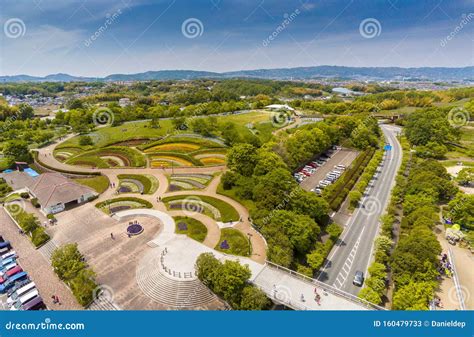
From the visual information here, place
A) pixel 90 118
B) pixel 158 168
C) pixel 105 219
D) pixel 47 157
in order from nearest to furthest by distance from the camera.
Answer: pixel 105 219, pixel 158 168, pixel 47 157, pixel 90 118

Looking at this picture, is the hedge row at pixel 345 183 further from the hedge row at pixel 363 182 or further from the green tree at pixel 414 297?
the green tree at pixel 414 297

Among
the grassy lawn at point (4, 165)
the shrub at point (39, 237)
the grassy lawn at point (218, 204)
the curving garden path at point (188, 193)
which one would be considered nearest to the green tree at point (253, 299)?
the curving garden path at point (188, 193)

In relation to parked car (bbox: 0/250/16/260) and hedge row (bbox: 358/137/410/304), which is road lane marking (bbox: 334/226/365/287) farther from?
parked car (bbox: 0/250/16/260)

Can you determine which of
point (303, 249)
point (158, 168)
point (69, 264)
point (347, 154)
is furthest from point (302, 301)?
point (347, 154)

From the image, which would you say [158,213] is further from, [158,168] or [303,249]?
[303,249]
